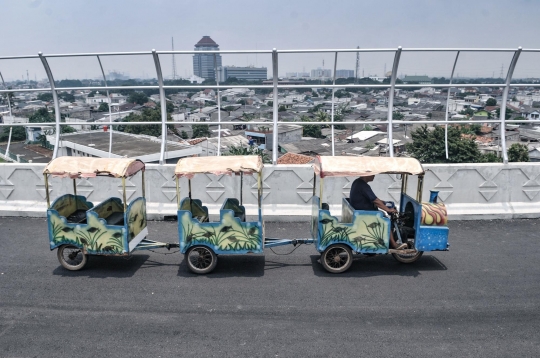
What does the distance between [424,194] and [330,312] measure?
455 cm

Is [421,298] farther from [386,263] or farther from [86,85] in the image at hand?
[86,85]

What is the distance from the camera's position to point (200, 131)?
8852mm

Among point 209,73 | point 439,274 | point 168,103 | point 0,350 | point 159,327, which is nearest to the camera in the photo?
point 0,350

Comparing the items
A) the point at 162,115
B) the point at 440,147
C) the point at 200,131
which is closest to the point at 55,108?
the point at 162,115

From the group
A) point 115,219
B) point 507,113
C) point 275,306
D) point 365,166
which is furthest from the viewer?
point 507,113

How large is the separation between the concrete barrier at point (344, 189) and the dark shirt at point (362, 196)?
214 centimetres

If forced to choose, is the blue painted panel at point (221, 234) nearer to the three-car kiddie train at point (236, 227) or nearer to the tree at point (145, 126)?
the three-car kiddie train at point (236, 227)

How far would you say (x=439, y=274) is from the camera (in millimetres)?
6418

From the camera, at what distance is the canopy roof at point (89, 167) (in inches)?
252

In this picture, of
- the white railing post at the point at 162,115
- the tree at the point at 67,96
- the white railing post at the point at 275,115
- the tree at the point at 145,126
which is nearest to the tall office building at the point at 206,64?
the white railing post at the point at 162,115

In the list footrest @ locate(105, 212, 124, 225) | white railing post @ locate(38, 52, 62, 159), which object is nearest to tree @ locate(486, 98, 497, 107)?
footrest @ locate(105, 212, 124, 225)

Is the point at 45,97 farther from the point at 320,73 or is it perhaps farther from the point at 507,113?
the point at 507,113

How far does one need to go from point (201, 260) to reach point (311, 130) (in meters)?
3.59

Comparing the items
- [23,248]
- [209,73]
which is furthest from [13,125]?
[209,73]
